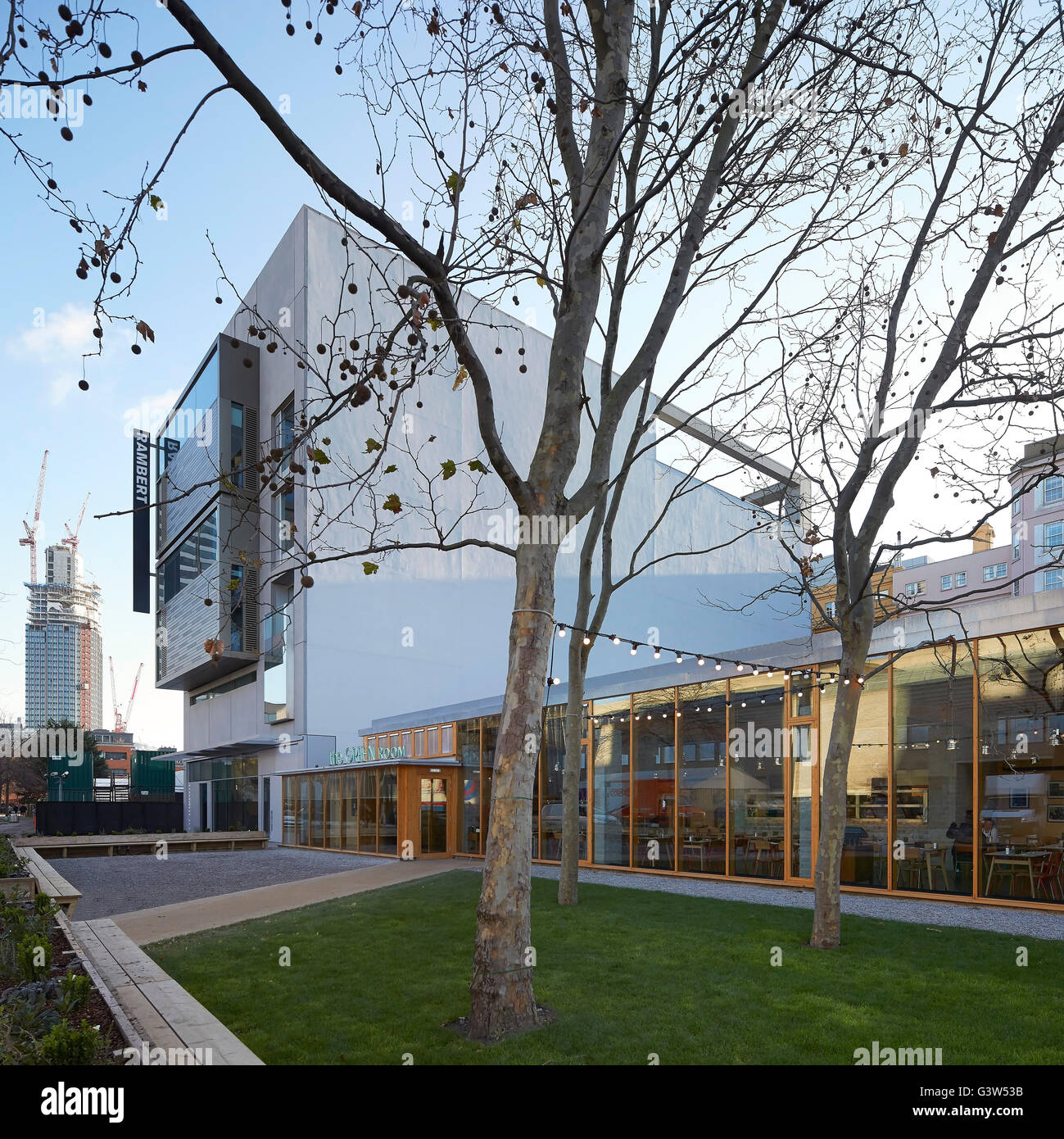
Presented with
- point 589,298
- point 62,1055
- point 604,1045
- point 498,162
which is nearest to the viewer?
point 62,1055

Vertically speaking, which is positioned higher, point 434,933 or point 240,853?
point 434,933

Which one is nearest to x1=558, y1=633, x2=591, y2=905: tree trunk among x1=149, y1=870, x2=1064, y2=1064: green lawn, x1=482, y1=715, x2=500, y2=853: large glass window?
x1=149, y1=870, x2=1064, y2=1064: green lawn

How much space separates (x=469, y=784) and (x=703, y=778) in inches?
386

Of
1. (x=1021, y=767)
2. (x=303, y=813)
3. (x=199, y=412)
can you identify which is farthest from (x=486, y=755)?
(x=199, y=412)

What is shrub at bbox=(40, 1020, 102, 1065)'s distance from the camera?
16.0 ft

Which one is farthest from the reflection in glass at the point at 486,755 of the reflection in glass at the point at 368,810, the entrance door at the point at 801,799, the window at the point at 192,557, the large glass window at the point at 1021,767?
the window at the point at 192,557

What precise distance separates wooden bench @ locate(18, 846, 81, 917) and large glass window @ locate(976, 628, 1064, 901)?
13.8 metres

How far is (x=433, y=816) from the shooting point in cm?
2680

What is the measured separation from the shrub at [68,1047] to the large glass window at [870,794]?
1255cm

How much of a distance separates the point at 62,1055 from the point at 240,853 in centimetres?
2676

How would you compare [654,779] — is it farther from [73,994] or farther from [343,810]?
[73,994]
